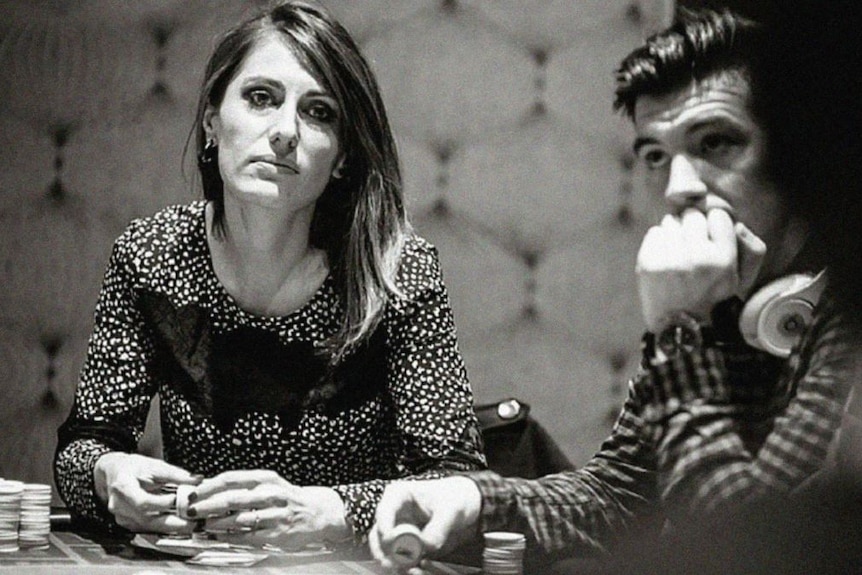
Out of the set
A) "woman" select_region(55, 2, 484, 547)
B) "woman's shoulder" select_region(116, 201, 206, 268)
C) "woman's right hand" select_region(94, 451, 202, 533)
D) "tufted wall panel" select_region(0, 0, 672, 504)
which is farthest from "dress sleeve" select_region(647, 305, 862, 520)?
"tufted wall panel" select_region(0, 0, 672, 504)

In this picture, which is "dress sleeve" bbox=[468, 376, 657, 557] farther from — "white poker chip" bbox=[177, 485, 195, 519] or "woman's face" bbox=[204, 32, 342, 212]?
"woman's face" bbox=[204, 32, 342, 212]

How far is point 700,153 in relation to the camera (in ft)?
3.03

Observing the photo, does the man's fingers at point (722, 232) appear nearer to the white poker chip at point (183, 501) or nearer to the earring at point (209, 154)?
the white poker chip at point (183, 501)

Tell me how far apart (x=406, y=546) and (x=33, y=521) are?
0.48 metres

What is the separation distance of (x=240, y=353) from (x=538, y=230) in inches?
36.8

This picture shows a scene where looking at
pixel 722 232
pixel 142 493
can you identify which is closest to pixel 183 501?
pixel 142 493

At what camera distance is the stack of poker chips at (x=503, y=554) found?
1.21 meters

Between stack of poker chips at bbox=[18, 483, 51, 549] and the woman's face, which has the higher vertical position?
the woman's face

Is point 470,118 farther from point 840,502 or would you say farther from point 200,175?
point 840,502

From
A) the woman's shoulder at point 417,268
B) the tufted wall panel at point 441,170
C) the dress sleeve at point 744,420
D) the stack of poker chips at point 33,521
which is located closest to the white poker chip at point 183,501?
the stack of poker chips at point 33,521

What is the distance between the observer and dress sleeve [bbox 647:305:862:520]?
2.25 feet

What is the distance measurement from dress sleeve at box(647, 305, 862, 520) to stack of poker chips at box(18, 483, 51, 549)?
0.73 m

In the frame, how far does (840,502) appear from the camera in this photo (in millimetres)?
471

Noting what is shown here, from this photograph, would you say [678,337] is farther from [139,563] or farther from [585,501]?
[139,563]
